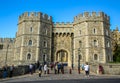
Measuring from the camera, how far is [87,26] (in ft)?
106

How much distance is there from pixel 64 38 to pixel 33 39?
6.63m

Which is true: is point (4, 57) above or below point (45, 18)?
below

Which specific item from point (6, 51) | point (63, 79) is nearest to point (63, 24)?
point (6, 51)

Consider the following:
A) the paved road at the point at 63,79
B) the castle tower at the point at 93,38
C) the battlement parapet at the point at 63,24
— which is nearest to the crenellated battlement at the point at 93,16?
the castle tower at the point at 93,38

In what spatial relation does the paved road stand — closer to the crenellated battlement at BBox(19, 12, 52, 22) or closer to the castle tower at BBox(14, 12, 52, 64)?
the castle tower at BBox(14, 12, 52, 64)

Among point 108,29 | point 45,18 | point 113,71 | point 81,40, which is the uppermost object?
point 45,18

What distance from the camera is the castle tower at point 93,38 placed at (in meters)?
31.1

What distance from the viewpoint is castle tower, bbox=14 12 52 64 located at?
105 ft

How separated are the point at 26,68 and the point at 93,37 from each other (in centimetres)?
1402

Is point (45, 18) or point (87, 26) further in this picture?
point (45, 18)

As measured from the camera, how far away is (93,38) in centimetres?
3177

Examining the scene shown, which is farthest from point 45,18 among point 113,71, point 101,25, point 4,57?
point 113,71

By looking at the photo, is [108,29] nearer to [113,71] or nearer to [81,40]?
[81,40]

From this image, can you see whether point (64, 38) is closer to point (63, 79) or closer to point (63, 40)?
point (63, 40)
